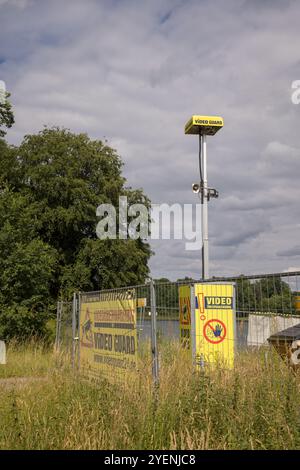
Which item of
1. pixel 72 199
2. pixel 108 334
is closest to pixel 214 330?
pixel 108 334

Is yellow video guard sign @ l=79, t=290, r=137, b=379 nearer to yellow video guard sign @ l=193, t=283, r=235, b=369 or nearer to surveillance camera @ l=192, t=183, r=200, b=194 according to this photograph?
yellow video guard sign @ l=193, t=283, r=235, b=369

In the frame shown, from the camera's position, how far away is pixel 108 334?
8539 millimetres

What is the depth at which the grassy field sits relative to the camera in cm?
522

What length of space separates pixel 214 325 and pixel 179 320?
1.00 meters

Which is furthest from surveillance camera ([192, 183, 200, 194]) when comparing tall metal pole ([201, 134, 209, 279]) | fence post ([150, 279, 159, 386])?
fence post ([150, 279, 159, 386])

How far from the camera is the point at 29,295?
18.8m

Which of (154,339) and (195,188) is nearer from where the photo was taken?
(154,339)

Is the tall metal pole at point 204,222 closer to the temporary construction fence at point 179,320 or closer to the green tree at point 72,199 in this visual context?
the temporary construction fence at point 179,320

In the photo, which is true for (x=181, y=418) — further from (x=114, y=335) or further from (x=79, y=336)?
(x=79, y=336)

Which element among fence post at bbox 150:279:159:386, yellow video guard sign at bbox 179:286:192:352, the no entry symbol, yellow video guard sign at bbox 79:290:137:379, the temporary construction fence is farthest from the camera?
yellow video guard sign at bbox 179:286:192:352

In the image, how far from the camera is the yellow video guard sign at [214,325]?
23.0ft

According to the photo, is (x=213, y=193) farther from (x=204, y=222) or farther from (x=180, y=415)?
(x=180, y=415)

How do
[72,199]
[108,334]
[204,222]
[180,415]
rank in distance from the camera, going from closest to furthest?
[180,415], [108,334], [204,222], [72,199]
